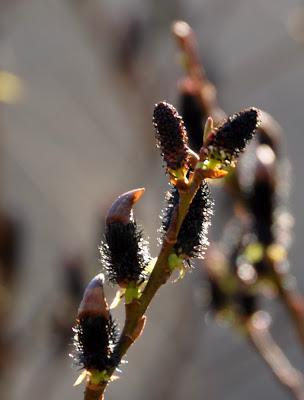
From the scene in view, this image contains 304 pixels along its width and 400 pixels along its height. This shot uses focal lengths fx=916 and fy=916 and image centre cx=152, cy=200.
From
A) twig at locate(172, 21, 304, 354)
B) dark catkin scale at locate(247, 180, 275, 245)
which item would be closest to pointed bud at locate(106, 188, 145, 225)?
twig at locate(172, 21, 304, 354)

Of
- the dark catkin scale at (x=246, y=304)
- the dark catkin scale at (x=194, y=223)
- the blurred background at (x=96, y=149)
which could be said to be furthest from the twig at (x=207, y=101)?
the blurred background at (x=96, y=149)

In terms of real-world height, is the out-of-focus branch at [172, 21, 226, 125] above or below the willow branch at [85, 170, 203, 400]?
above

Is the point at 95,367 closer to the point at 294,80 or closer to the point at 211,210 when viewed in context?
the point at 211,210

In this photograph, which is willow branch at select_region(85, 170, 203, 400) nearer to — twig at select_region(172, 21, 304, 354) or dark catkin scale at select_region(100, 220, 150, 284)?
dark catkin scale at select_region(100, 220, 150, 284)

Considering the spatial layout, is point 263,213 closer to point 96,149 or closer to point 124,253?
point 124,253

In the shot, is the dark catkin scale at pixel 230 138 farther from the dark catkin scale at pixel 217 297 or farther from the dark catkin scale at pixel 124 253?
the dark catkin scale at pixel 217 297

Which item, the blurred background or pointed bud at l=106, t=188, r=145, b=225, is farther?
the blurred background

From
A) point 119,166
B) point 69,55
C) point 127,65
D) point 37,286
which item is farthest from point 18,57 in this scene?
point 127,65
